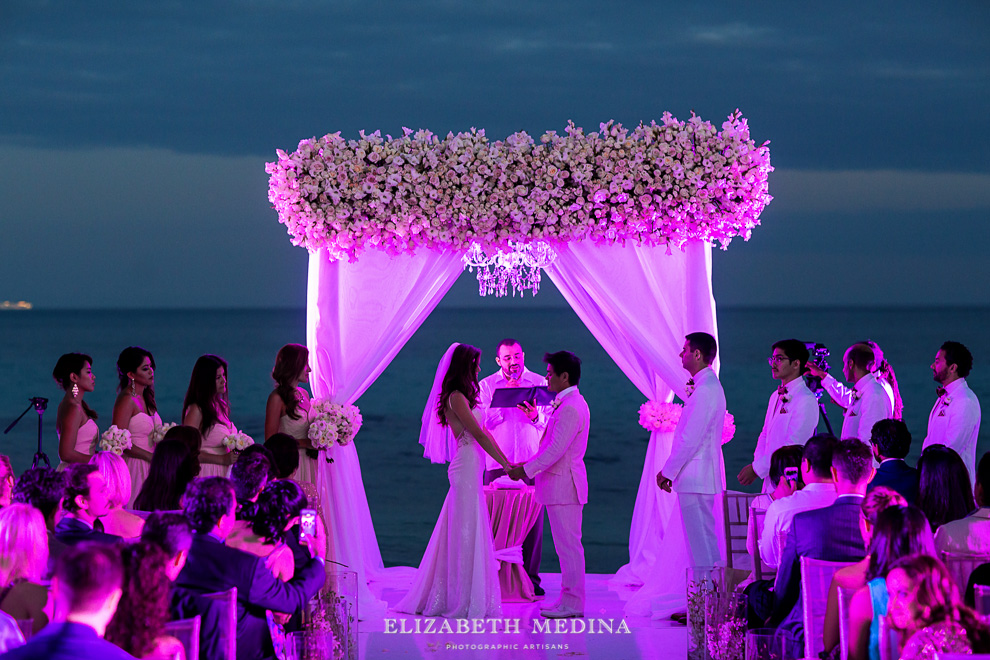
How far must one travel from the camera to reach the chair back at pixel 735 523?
252 inches

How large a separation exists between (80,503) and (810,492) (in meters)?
3.08

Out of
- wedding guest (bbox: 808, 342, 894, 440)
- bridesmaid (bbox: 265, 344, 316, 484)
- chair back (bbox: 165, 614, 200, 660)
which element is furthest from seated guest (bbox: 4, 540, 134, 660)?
wedding guest (bbox: 808, 342, 894, 440)

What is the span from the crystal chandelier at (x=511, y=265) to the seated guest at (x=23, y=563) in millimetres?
3777

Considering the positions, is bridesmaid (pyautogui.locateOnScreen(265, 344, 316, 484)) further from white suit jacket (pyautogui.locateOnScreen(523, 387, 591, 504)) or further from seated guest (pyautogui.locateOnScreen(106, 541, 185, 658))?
seated guest (pyautogui.locateOnScreen(106, 541, 185, 658))

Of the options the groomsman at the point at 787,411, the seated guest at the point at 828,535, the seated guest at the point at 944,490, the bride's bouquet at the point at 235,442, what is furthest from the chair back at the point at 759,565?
the bride's bouquet at the point at 235,442

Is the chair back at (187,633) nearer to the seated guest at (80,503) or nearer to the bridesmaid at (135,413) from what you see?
the seated guest at (80,503)

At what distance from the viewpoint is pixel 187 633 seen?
3.43 m

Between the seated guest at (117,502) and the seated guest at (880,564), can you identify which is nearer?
the seated guest at (880,564)

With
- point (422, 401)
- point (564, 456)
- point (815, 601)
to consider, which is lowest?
point (815, 601)

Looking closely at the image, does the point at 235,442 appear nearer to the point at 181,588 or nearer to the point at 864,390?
the point at 181,588

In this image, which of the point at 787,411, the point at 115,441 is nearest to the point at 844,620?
the point at 787,411

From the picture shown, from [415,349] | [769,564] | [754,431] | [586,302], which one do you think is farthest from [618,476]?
[415,349]

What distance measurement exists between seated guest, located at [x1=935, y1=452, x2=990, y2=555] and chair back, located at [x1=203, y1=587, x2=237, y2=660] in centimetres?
286

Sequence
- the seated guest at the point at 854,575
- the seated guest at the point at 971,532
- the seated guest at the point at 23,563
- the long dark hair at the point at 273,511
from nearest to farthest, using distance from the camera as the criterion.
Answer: the seated guest at the point at 23,563 < the seated guest at the point at 854,575 < the long dark hair at the point at 273,511 < the seated guest at the point at 971,532
